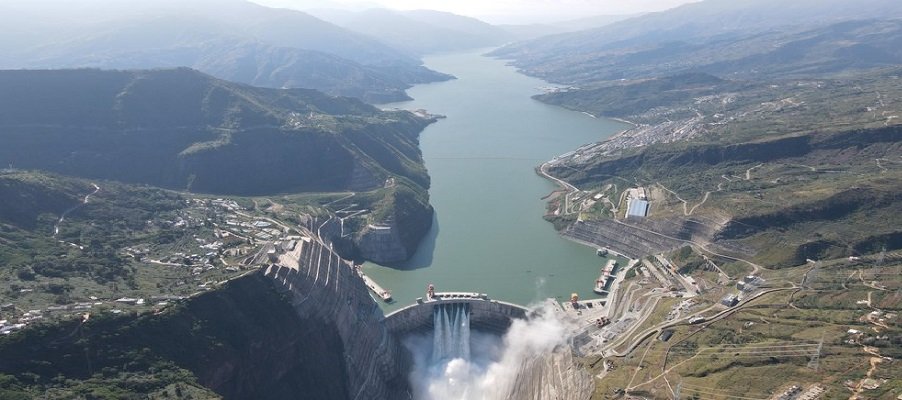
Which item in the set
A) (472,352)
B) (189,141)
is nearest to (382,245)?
(472,352)

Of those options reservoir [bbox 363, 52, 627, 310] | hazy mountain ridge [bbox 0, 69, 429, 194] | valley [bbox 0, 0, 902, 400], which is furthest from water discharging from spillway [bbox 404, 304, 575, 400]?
hazy mountain ridge [bbox 0, 69, 429, 194]

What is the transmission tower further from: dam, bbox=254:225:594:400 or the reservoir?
the reservoir

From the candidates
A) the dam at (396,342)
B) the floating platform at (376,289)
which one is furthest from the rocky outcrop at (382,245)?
the dam at (396,342)

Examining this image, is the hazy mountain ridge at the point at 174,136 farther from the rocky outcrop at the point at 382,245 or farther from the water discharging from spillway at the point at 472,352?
the water discharging from spillway at the point at 472,352

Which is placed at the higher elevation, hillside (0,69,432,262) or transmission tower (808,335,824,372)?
hillside (0,69,432,262)

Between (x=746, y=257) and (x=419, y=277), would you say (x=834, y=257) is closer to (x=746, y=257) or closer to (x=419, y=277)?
(x=746, y=257)

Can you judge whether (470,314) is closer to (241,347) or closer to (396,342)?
(396,342)
